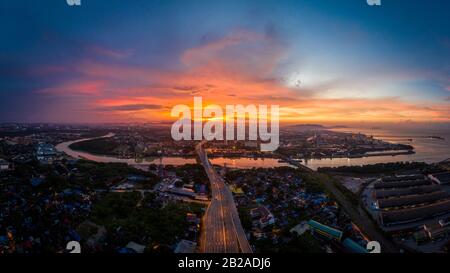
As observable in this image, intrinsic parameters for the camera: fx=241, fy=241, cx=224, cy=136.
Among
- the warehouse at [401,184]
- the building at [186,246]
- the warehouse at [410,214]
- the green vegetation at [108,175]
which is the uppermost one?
the green vegetation at [108,175]

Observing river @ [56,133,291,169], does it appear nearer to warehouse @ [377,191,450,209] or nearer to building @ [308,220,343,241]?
warehouse @ [377,191,450,209]

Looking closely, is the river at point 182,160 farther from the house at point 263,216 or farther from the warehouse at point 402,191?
the house at point 263,216

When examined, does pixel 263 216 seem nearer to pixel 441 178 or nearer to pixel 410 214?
pixel 410 214

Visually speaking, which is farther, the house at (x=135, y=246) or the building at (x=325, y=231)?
the building at (x=325, y=231)

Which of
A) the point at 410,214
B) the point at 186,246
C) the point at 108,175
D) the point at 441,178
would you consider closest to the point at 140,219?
the point at 186,246

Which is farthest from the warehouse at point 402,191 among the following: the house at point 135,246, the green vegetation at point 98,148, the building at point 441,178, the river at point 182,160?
the green vegetation at point 98,148
